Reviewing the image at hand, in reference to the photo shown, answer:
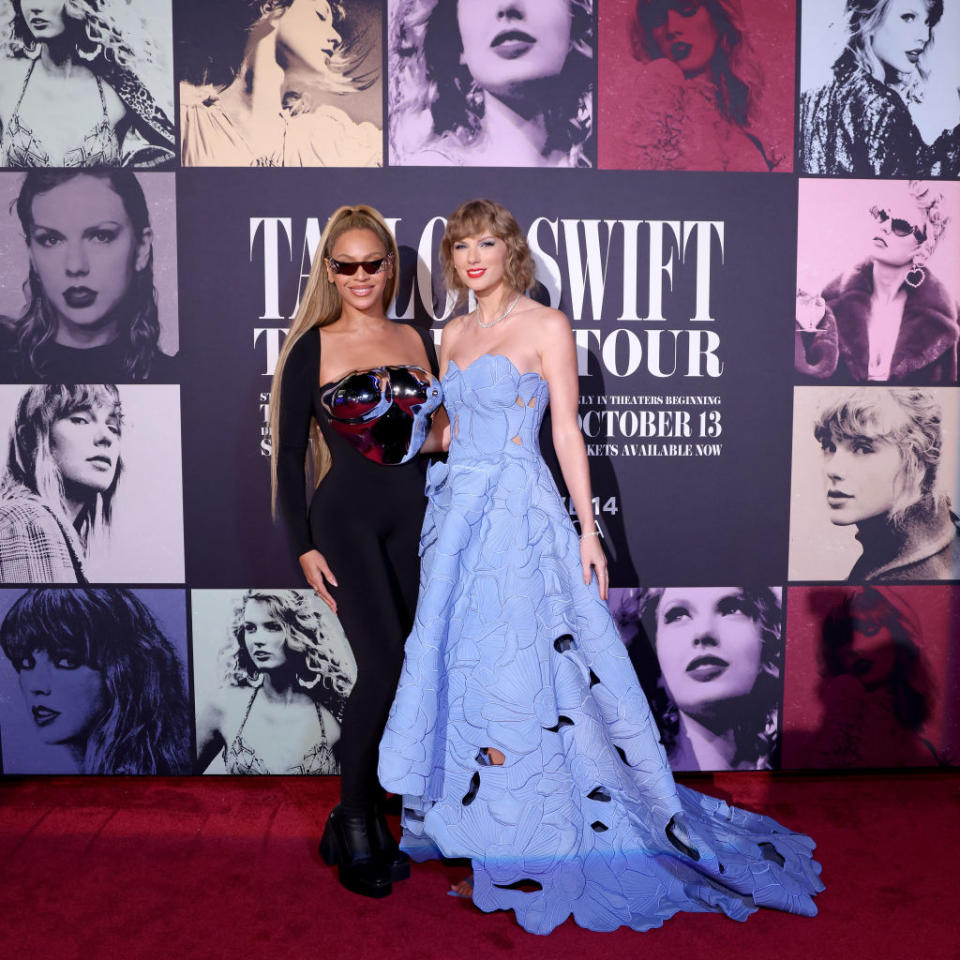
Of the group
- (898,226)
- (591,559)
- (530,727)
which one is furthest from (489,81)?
(530,727)

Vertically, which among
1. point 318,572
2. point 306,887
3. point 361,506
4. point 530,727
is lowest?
point 306,887

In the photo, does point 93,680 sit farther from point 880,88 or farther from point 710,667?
point 880,88

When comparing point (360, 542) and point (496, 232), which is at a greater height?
point (496, 232)

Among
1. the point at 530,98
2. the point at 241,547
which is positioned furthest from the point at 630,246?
the point at 241,547

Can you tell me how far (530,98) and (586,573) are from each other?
1.75 meters

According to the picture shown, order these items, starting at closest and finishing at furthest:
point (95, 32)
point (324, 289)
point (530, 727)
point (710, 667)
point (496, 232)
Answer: point (530, 727) → point (496, 232) → point (324, 289) → point (95, 32) → point (710, 667)

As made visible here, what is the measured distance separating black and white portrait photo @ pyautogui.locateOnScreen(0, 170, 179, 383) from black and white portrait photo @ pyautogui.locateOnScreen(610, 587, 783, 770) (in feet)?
6.47

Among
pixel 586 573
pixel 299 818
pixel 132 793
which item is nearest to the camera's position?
pixel 586 573

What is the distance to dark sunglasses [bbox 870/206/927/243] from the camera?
3189mm

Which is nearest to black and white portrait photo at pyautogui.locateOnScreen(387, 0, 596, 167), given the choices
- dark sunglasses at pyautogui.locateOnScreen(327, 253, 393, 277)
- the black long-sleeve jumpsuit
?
dark sunglasses at pyautogui.locateOnScreen(327, 253, 393, 277)

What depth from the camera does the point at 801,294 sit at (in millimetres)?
3205

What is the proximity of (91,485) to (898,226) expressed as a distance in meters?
3.09

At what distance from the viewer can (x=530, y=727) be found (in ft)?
7.70

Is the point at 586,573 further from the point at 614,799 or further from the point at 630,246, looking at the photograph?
the point at 630,246
